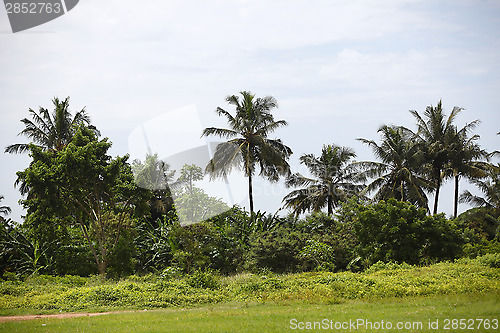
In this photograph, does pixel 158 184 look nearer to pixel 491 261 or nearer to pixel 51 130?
pixel 51 130

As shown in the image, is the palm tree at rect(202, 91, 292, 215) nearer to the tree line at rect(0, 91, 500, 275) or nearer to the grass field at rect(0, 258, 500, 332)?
the tree line at rect(0, 91, 500, 275)

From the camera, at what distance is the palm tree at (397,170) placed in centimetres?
3003

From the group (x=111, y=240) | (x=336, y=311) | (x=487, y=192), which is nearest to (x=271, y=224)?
(x=111, y=240)

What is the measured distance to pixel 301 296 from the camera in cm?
1467

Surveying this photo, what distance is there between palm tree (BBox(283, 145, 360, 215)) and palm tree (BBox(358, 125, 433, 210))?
0.97 meters

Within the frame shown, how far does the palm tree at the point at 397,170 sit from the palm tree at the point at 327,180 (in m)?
0.97

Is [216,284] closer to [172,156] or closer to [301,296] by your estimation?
[301,296]

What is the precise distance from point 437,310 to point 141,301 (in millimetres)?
8736

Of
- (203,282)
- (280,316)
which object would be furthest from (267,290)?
(280,316)

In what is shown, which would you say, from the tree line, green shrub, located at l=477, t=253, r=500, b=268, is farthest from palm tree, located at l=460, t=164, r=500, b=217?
green shrub, located at l=477, t=253, r=500, b=268

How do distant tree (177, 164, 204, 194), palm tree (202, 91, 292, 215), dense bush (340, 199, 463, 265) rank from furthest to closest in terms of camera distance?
1. distant tree (177, 164, 204, 194)
2. palm tree (202, 91, 292, 215)
3. dense bush (340, 199, 463, 265)

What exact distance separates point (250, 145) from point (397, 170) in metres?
9.27

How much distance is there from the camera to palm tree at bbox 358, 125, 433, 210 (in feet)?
98.5

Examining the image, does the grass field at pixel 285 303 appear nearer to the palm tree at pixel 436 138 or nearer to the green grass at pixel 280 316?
the green grass at pixel 280 316
